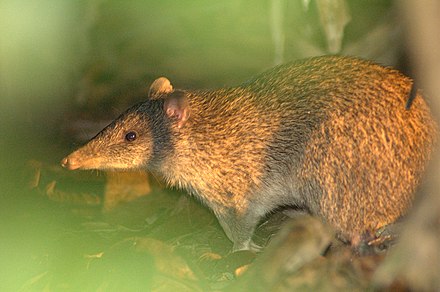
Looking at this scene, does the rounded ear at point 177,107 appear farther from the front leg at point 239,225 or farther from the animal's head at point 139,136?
the front leg at point 239,225

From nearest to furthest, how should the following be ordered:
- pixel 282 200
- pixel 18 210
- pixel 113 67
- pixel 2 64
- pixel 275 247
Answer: pixel 2 64 < pixel 18 210 < pixel 275 247 < pixel 282 200 < pixel 113 67

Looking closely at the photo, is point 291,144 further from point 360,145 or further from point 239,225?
point 239,225

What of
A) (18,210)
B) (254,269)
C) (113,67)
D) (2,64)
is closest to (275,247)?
(254,269)

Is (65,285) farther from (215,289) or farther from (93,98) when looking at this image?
(93,98)

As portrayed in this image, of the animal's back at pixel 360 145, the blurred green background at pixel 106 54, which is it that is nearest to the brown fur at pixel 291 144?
the animal's back at pixel 360 145

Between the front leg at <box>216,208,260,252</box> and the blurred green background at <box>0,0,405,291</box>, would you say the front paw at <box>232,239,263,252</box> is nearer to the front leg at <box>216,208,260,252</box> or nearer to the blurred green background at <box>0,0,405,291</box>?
the front leg at <box>216,208,260,252</box>

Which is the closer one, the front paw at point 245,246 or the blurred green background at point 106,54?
the blurred green background at point 106,54
